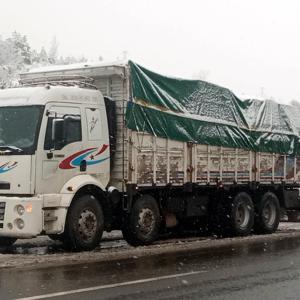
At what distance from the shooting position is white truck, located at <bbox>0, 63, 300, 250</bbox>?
Answer: 11766 millimetres

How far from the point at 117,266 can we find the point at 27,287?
218 centimetres

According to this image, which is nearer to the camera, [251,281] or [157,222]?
[251,281]

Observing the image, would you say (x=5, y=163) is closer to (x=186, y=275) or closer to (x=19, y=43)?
(x=186, y=275)

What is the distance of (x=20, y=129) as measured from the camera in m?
11.9

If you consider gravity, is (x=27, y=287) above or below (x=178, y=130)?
below

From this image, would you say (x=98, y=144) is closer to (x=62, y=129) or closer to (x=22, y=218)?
(x=62, y=129)

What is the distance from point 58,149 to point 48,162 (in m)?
0.31

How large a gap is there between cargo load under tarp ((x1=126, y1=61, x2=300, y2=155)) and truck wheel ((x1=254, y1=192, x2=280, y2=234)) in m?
1.32

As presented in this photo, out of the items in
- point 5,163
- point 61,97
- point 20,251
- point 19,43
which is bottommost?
point 20,251

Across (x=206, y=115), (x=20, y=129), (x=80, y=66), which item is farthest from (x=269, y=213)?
(x=20, y=129)

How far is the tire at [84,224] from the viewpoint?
11992mm

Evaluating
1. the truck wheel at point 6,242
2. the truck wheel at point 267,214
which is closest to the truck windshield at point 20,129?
the truck wheel at point 6,242

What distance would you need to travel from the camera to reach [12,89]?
1253 cm

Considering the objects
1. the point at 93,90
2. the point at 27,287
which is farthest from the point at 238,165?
the point at 27,287
